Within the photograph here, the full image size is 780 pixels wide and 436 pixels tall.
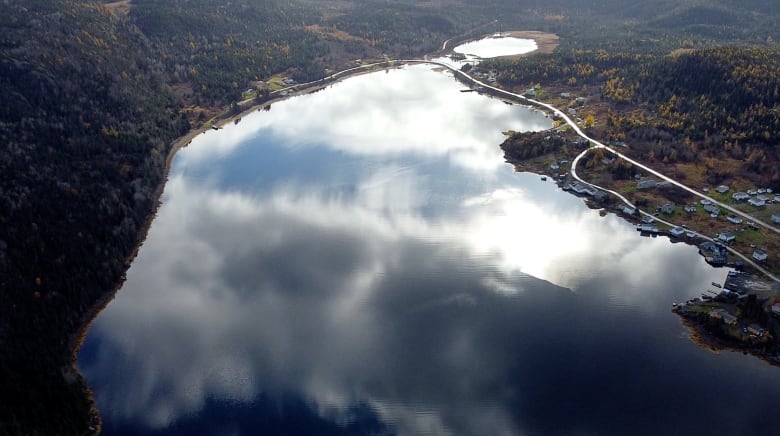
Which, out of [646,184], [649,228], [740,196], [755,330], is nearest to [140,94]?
[646,184]

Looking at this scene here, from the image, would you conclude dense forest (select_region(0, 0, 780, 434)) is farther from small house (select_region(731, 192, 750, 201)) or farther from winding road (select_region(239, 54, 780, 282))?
small house (select_region(731, 192, 750, 201))

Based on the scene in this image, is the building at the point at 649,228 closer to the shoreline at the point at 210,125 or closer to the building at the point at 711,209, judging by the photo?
the building at the point at 711,209

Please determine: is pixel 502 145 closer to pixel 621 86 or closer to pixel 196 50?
pixel 621 86

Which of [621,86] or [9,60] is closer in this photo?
[9,60]

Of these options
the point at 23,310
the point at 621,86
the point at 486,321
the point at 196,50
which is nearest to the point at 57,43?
the point at 196,50

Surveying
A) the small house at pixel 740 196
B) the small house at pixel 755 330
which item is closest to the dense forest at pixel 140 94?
the small house at pixel 740 196
